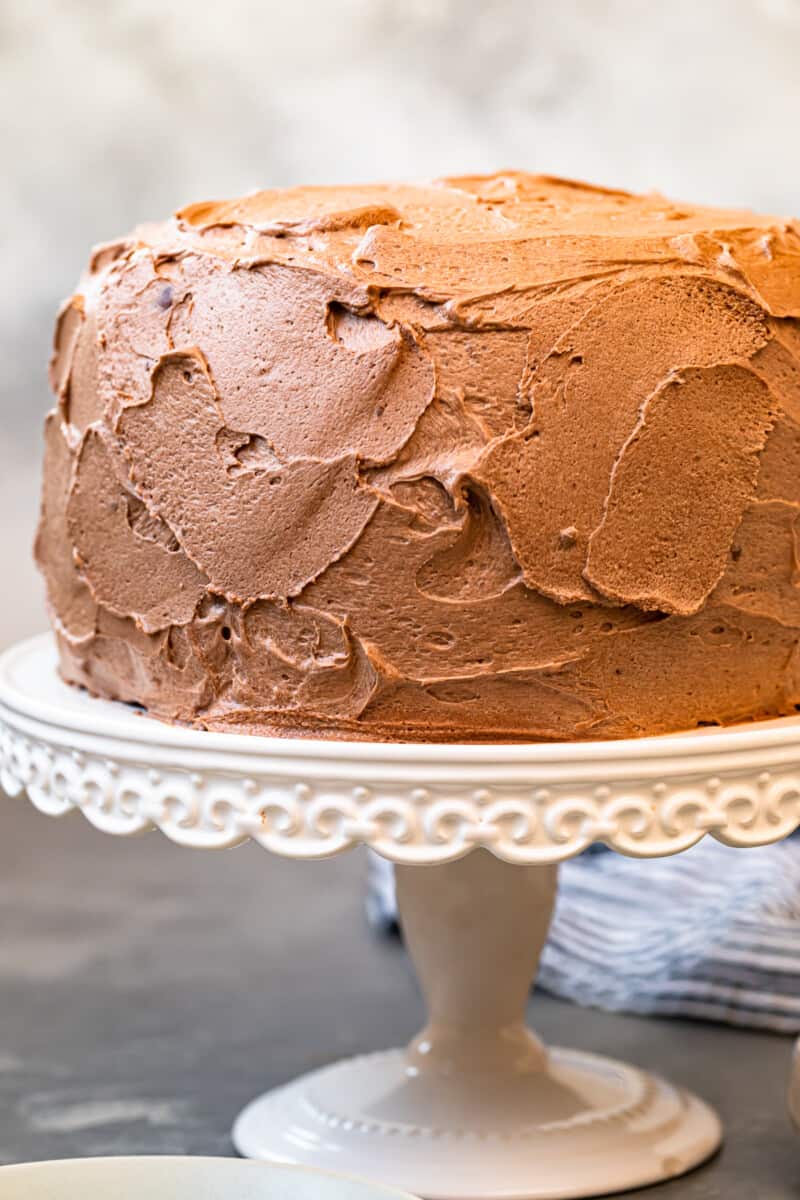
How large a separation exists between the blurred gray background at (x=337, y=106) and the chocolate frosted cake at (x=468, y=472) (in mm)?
2154

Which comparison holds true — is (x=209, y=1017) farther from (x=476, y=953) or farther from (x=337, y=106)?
(x=337, y=106)

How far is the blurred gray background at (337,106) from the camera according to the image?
11.1 feet

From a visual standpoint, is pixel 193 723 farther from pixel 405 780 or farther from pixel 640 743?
pixel 640 743

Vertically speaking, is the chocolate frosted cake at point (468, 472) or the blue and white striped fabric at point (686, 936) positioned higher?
the chocolate frosted cake at point (468, 472)

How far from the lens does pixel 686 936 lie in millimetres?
2170

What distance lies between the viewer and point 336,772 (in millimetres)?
1236

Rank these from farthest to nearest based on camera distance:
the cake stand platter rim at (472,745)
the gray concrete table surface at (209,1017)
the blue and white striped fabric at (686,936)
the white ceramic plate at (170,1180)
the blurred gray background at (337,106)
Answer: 1. the blurred gray background at (337,106)
2. the blue and white striped fabric at (686,936)
3. the gray concrete table surface at (209,1017)
4. the cake stand platter rim at (472,745)
5. the white ceramic plate at (170,1180)

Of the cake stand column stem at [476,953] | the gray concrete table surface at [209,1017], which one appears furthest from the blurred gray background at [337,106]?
the cake stand column stem at [476,953]

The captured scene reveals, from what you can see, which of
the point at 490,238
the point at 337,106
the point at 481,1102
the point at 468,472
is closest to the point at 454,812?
the point at 468,472

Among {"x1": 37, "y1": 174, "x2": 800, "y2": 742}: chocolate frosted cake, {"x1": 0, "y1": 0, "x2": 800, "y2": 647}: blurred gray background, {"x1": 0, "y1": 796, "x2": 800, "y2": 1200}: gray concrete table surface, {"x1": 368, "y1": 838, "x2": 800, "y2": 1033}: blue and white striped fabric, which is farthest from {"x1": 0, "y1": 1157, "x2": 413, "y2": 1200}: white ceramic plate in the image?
{"x1": 0, "y1": 0, "x2": 800, "y2": 647}: blurred gray background

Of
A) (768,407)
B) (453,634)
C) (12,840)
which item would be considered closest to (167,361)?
(453,634)

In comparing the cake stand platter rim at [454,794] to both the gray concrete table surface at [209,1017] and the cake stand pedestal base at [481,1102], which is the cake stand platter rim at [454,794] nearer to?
the cake stand pedestal base at [481,1102]

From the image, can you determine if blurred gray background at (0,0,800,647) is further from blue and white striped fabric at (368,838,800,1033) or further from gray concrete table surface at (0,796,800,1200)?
blue and white striped fabric at (368,838,800,1033)

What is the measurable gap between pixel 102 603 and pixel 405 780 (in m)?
0.41
